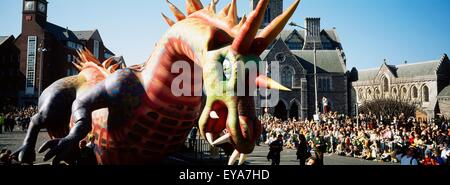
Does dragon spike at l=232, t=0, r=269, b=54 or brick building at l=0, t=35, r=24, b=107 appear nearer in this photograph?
dragon spike at l=232, t=0, r=269, b=54

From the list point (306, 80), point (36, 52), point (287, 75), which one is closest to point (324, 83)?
point (306, 80)

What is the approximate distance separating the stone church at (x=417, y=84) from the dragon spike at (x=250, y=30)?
45896 mm

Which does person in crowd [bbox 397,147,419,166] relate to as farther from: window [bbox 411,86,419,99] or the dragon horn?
window [bbox 411,86,419,99]

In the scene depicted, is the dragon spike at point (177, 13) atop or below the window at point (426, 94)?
below

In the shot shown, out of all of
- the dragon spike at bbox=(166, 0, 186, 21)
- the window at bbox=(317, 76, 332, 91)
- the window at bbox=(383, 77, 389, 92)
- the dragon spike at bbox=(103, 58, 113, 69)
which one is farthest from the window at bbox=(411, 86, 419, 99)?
the dragon spike at bbox=(166, 0, 186, 21)

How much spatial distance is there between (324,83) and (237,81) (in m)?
42.7

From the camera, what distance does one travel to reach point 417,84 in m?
47.4

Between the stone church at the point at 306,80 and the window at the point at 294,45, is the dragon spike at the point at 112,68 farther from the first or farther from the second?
the window at the point at 294,45

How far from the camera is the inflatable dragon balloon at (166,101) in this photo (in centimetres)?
245

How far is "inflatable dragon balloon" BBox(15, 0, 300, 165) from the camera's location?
8.03 ft

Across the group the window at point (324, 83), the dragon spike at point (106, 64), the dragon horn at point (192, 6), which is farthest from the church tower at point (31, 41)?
the dragon horn at point (192, 6)

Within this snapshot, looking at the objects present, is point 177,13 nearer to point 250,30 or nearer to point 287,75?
point 250,30

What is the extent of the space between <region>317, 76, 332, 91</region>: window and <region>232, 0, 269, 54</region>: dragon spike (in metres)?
42.5
